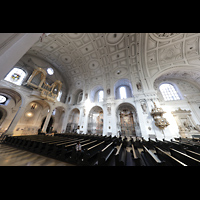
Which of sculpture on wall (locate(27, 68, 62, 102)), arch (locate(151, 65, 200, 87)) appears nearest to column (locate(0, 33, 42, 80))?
sculpture on wall (locate(27, 68, 62, 102))

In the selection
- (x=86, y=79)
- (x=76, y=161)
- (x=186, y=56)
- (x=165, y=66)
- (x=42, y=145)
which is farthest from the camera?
(x=86, y=79)

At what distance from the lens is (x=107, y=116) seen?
838 cm

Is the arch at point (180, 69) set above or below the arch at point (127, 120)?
above

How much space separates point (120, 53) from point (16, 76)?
1224 centimetres

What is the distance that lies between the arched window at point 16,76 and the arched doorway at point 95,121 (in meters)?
8.72

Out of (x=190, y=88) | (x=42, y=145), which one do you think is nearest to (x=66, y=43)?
(x=42, y=145)

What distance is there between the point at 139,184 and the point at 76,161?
6.83 feet

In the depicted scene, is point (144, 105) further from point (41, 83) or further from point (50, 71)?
point (50, 71)

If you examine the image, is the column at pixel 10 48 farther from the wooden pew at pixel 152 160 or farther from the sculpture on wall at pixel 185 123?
the sculpture on wall at pixel 185 123

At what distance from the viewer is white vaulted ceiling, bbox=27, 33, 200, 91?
7441 millimetres

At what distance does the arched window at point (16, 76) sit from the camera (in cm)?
706

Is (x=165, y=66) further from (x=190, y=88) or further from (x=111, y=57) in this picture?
(x=111, y=57)

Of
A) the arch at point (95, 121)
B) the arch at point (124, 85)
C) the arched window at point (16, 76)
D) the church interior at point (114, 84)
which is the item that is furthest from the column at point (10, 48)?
the arch at point (124, 85)

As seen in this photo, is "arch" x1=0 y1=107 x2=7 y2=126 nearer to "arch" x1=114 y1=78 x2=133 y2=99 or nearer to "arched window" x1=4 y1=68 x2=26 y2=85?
"arched window" x1=4 y1=68 x2=26 y2=85
